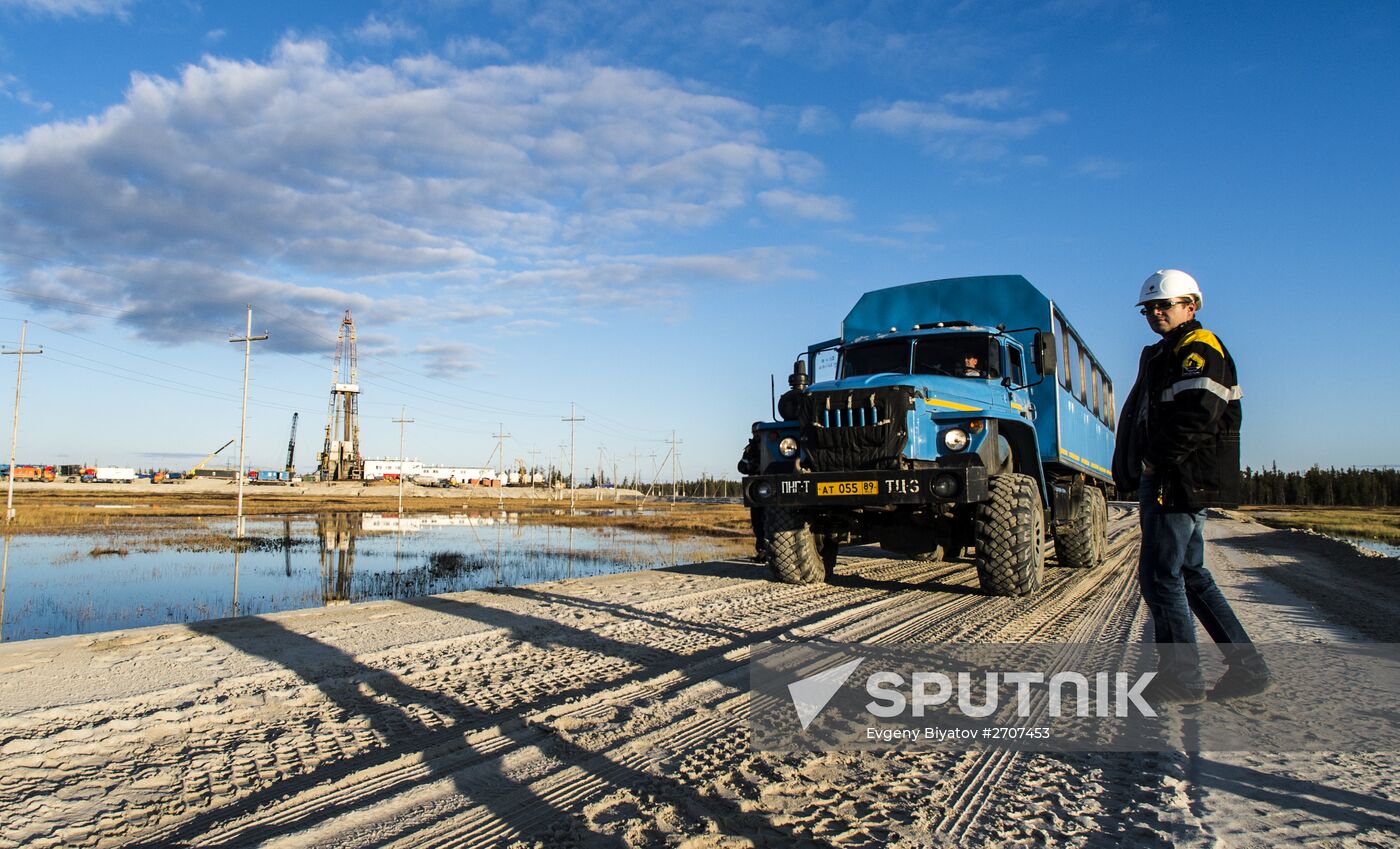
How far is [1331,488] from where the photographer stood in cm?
9925

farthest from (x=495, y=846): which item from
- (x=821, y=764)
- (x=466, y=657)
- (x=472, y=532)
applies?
(x=472, y=532)

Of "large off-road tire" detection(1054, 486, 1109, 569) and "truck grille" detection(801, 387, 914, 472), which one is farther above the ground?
"truck grille" detection(801, 387, 914, 472)

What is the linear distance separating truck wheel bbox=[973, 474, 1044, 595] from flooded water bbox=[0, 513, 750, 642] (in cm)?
762

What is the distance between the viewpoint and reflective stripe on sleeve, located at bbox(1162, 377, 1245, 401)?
4027mm

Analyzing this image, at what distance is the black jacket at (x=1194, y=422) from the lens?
159 inches

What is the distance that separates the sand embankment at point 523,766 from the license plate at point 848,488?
6.38 ft

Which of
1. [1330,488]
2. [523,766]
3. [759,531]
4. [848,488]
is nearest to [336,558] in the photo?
[759,531]

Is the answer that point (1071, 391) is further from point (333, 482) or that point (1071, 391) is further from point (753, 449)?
point (333, 482)

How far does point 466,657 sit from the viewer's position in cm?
575

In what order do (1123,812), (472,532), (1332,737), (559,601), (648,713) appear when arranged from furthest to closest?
(472,532) → (559,601) → (648,713) → (1332,737) → (1123,812)

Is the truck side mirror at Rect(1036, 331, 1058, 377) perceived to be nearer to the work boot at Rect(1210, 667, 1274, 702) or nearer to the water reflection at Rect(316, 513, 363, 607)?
the work boot at Rect(1210, 667, 1274, 702)

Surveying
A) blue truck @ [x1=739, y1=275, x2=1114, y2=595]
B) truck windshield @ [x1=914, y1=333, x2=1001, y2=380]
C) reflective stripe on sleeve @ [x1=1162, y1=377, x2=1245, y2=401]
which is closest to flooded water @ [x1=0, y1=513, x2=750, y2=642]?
blue truck @ [x1=739, y1=275, x2=1114, y2=595]

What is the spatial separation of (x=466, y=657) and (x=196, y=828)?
2.93 metres

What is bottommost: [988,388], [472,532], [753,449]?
[472,532]
